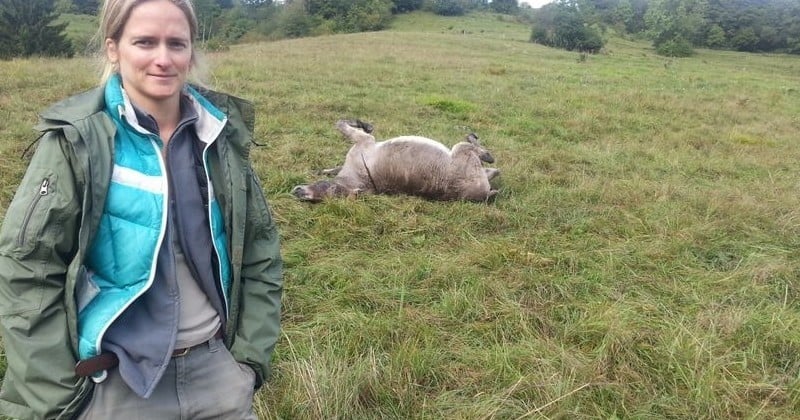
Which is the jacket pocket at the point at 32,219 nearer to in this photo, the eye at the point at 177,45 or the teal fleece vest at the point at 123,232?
the teal fleece vest at the point at 123,232

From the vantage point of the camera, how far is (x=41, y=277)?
1642 mm

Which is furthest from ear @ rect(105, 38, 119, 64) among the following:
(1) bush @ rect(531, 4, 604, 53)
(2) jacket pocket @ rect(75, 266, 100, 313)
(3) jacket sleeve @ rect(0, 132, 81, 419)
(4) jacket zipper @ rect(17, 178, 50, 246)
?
(1) bush @ rect(531, 4, 604, 53)

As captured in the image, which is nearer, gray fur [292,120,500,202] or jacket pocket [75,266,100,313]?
jacket pocket [75,266,100,313]

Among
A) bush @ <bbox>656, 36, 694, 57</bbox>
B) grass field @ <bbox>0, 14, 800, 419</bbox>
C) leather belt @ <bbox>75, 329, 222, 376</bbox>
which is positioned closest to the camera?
leather belt @ <bbox>75, 329, 222, 376</bbox>

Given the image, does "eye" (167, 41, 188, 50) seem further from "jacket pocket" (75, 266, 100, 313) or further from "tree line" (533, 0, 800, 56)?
"tree line" (533, 0, 800, 56)

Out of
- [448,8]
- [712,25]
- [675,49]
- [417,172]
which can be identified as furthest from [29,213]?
[448,8]

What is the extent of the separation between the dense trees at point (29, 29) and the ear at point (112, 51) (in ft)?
129

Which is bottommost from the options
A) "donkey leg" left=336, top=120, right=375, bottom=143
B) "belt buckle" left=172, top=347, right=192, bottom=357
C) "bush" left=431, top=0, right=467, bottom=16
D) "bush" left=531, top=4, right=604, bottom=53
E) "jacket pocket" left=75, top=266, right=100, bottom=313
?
"donkey leg" left=336, top=120, right=375, bottom=143

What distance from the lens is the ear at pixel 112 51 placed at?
188cm

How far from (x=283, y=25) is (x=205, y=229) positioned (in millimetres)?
58242

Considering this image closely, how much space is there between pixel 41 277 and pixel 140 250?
28 centimetres

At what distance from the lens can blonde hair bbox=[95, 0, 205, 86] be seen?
180 centimetres

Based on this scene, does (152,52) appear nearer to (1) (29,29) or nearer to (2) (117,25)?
(2) (117,25)

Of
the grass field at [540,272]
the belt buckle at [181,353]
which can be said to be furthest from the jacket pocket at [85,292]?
the grass field at [540,272]
